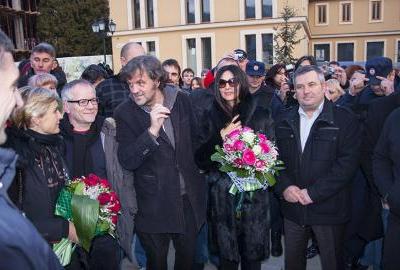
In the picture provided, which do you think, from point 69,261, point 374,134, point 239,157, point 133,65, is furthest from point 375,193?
point 69,261

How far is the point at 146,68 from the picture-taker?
3260mm

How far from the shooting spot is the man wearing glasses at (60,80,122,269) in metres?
3.32

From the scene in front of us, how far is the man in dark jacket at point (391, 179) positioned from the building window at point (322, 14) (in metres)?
47.1

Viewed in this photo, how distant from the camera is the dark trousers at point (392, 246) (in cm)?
307

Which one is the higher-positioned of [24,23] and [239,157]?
[24,23]

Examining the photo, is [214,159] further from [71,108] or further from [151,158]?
[71,108]

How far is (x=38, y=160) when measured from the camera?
2.81m

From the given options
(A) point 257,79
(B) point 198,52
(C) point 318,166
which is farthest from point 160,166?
(B) point 198,52

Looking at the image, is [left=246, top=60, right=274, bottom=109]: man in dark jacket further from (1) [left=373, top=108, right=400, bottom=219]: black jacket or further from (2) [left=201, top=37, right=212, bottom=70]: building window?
(2) [left=201, top=37, right=212, bottom=70]: building window

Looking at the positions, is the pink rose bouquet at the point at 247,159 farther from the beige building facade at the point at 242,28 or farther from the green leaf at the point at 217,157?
the beige building facade at the point at 242,28

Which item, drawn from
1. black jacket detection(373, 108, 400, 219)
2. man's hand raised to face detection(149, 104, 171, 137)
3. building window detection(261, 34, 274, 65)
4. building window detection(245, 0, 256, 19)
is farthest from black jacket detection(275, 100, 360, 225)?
building window detection(245, 0, 256, 19)

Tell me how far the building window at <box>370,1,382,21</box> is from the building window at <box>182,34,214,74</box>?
62.6 ft

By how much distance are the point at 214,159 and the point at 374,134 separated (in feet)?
5.35

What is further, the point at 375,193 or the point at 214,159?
the point at 375,193
